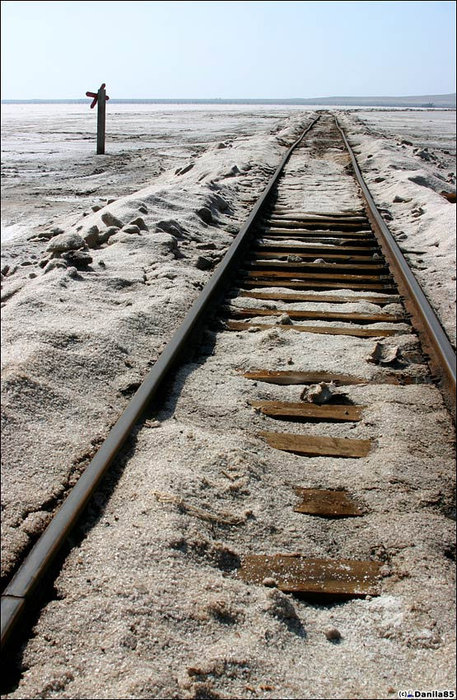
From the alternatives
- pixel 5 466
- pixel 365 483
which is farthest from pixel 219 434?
pixel 5 466

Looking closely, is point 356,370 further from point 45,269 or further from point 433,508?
point 45,269

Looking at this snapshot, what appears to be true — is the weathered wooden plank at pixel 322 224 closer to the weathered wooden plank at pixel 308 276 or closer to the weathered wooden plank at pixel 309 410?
the weathered wooden plank at pixel 308 276

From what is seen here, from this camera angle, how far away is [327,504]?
8.52ft

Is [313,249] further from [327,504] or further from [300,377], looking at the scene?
[327,504]

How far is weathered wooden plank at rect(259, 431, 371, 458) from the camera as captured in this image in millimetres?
2975

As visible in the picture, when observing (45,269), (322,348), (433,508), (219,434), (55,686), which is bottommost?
(55,686)

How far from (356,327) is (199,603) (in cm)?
280

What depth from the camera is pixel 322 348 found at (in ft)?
13.5

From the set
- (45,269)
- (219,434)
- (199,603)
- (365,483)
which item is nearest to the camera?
(199,603)

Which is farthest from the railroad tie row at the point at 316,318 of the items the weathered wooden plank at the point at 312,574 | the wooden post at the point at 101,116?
the wooden post at the point at 101,116

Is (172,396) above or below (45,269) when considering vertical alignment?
below

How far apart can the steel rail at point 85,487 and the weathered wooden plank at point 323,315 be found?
27 centimetres

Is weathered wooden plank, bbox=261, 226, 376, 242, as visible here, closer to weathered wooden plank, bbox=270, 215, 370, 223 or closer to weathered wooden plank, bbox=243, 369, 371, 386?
weathered wooden plank, bbox=270, 215, 370, 223

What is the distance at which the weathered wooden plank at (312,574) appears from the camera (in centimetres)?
218
